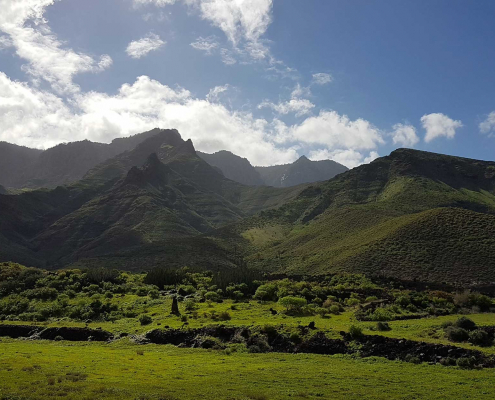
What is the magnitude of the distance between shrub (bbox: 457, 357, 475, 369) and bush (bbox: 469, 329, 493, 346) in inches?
155

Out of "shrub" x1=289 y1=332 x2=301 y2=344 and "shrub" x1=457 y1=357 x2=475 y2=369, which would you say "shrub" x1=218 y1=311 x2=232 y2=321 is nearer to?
"shrub" x1=289 y1=332 x2=301 y2=344

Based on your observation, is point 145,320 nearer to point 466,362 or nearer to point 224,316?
point 224,316

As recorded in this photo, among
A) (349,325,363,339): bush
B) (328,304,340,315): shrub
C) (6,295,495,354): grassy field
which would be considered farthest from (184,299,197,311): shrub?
(349,325,363,339): bush

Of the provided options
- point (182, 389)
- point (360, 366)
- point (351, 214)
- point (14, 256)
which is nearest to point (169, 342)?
point (182, 389)

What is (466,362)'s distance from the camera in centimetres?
2370

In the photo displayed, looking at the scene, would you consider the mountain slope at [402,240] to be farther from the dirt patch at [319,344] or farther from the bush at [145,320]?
the dirt patch at [319,344]

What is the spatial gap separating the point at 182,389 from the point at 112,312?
115 feet

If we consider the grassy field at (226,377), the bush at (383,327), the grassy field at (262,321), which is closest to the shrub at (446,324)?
the grassy field at (262,321)

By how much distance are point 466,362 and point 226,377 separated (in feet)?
49.9

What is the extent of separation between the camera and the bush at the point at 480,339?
27.0m

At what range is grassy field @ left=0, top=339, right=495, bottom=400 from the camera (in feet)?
63.9

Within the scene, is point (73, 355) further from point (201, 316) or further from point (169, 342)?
point (201, 316)

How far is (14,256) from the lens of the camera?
6604 inches

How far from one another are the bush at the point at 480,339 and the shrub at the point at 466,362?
3.93 meters
